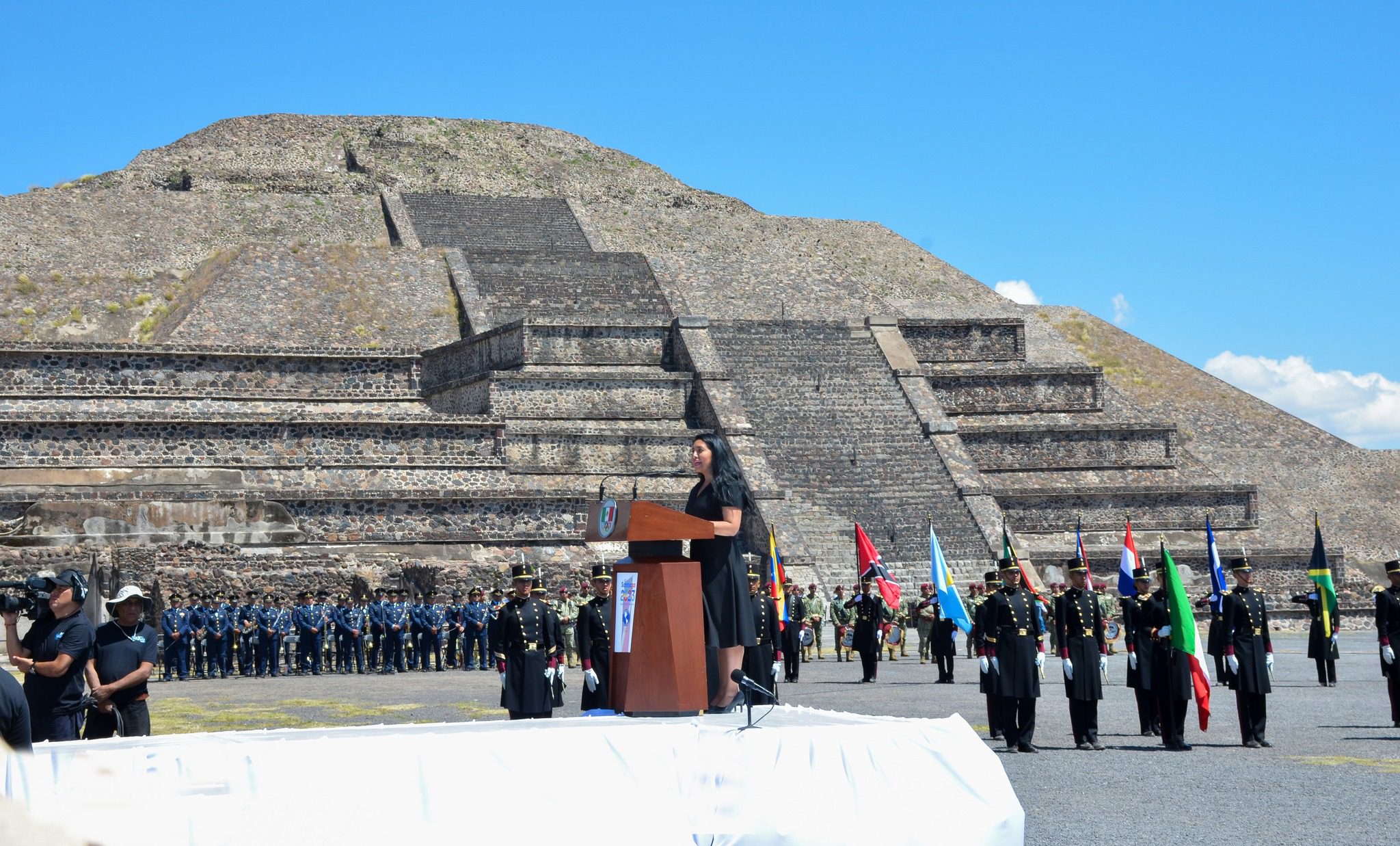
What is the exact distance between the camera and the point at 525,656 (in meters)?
11.4

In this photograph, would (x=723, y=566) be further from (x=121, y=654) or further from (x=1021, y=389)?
(x=1021, y=389)

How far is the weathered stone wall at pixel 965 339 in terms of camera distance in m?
35.1

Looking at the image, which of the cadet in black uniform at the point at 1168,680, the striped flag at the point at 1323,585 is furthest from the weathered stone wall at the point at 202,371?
the cadet in black uniform at the point at 1168,680

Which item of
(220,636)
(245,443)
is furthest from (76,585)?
(245,443)

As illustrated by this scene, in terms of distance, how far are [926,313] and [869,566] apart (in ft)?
63.2

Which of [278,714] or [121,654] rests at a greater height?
[121,654]

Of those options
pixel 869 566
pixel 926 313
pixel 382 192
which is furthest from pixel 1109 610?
pixel 382 192

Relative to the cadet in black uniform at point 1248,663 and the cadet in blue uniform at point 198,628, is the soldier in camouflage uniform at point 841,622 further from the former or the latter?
the cadet in black uniform at point 1248,663

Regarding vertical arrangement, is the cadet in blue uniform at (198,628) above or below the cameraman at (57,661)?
below

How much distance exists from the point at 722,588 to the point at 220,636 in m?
15.2

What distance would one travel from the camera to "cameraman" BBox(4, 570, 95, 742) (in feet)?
26.6

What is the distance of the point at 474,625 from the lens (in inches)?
858

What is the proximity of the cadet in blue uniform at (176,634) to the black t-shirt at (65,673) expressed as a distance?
42.1ft

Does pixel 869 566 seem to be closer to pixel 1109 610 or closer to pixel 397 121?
pixel 1109 610
